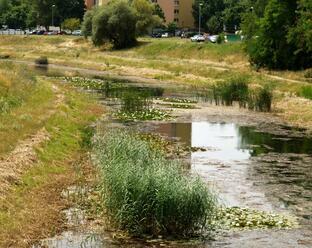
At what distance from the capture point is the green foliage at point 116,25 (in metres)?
96.9

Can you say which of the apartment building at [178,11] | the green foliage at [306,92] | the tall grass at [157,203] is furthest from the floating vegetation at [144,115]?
the apartment building at [178,11]

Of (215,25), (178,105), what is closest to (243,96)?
(178,105)

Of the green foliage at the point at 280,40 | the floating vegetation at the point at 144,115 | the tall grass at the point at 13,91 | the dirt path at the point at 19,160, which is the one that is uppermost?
the green foliage at the point at 280,40

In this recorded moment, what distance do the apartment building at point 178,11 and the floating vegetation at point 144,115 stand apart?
12603 centimetres

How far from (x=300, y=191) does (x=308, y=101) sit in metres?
23.6

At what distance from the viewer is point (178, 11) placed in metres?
168

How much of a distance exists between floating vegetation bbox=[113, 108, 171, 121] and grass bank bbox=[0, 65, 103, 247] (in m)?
1.70

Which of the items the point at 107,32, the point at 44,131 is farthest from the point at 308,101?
the point at 107,32

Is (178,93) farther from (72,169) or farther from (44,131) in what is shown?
(72,169)

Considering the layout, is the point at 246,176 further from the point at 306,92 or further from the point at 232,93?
the point at 232,93

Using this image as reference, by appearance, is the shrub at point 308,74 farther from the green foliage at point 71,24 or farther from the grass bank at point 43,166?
the green foliage at point 71,24

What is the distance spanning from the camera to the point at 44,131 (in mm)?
27578

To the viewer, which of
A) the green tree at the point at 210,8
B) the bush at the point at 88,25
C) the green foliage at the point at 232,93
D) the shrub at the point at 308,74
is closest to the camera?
the green foliage at the point at 232,93

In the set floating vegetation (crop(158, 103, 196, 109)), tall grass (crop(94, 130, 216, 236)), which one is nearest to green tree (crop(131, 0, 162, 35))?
floating vegetation (crop(158, 103, 196, 109))
